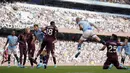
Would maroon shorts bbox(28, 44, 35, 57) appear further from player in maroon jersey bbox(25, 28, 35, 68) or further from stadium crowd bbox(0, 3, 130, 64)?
stadium crowd bbox(0, 3, 130, 64)

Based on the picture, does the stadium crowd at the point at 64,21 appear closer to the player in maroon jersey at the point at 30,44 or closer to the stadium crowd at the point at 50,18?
the stadium crowd at the point at 50,18

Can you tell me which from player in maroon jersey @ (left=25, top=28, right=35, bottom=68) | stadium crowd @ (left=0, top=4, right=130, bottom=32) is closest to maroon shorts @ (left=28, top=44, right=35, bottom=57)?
player in maroon jersey @ (left=25, top=28, right=35, bottom=68)

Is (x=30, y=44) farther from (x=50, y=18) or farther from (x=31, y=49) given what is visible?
(x=50, y=18)

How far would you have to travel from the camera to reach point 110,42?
1352 cm

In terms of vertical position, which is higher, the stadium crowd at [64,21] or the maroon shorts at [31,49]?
the maroon shorts at [31,49]

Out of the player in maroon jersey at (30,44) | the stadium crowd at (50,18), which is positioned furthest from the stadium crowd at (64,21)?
the player in maroon jersey at (30,44)

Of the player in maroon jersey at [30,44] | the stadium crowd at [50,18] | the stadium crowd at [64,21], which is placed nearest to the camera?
the player in maroon jersey at [30,44]

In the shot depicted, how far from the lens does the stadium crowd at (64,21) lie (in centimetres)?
3796

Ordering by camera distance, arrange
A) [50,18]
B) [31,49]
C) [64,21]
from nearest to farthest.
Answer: [31,49] < [50,18] < [64,21]

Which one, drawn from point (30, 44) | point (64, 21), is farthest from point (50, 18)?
point (30, 44)

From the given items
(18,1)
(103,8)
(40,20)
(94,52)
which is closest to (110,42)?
(94,52)

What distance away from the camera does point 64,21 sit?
148 ft

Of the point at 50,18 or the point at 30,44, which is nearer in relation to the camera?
the point at 30,44

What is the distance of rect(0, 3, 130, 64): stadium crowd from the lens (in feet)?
125
